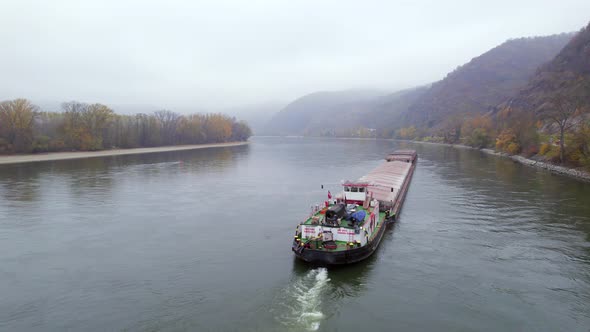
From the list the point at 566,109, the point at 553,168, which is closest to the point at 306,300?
the point at 553,168

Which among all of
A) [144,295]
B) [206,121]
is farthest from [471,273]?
[206,121]

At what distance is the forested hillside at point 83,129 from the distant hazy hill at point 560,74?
15217 centimetres

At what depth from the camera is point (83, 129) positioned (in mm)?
118188

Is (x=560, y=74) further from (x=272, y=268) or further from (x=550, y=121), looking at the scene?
(x=272, y=268)

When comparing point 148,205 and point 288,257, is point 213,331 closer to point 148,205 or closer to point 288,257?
point 288,257

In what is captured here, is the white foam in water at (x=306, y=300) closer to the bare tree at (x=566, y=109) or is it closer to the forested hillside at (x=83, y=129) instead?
the bare tree at (x=566, y=109)

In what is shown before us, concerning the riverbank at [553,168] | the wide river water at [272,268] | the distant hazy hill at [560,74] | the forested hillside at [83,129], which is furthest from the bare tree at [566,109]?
the forested hillside at [83,129]

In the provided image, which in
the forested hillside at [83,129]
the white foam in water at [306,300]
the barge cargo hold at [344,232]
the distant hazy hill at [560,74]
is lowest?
the white foam in water at [306,300]

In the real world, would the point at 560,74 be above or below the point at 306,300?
above

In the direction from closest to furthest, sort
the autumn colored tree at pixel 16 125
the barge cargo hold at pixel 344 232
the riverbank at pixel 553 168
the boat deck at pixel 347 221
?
the barge cargo hold at pixel 344 232 < the boat deck at pixel 347 221 < the riverbank at pixel 553 168 < the autumn colored tree at pixel 16 125

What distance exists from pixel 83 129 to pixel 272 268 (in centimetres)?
11996

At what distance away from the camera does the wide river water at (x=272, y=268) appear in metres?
17.9

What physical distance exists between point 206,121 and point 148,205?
527 ft

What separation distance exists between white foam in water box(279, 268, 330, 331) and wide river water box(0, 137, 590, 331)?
9 centimetres
